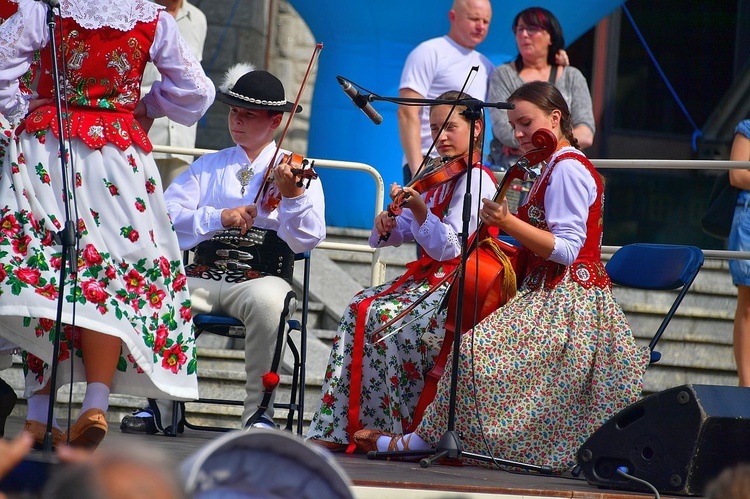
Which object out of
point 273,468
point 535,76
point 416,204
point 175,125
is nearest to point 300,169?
→ point 416,204

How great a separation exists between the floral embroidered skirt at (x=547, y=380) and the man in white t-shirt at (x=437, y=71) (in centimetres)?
192

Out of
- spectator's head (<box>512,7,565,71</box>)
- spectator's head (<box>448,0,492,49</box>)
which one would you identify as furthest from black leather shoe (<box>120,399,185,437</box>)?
spectator's head (<box>512,7,565,71</box>)

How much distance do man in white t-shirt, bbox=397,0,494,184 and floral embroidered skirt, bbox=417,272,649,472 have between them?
1.92 metres

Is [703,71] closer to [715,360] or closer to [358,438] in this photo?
[715,360]

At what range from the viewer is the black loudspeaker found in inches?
141

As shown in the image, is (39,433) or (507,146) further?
(507,146)

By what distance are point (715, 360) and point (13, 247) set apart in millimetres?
3786

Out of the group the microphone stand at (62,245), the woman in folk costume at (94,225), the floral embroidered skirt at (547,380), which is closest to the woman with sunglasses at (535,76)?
the floral embroidered skirt at (547,380)

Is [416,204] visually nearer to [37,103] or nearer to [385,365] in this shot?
[385,365]

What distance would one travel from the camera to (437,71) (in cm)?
616

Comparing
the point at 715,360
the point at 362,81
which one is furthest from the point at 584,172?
the point at 362,81

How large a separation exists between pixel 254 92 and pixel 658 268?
1712mm

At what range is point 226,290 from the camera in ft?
16.1

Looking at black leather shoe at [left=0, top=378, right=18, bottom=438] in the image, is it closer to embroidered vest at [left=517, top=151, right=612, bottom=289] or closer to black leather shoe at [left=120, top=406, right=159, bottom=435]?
black leather shoe at [left=120, top=406, right=159, bottom=435]
